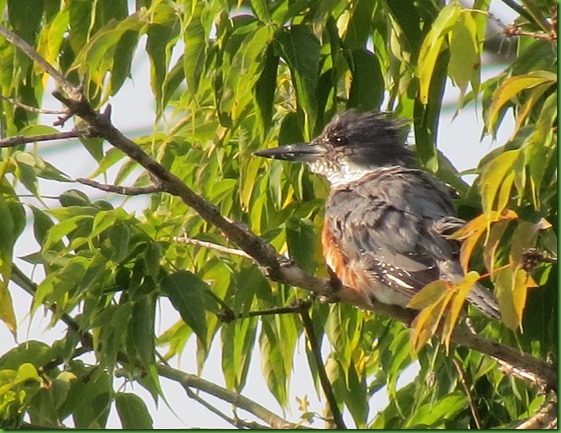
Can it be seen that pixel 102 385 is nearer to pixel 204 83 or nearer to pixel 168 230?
pixel 168 230

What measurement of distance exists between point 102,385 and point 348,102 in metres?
1.08

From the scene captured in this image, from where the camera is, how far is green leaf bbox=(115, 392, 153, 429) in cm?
316

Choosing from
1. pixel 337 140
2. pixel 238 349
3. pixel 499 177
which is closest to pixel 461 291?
pixel 499 177

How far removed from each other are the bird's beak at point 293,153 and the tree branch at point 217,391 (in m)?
0.81

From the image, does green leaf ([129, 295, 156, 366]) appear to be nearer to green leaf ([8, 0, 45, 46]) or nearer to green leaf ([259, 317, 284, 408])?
green leaf ([259, 317, 284, 408])

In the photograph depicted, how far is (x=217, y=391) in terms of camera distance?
3787 millimetres

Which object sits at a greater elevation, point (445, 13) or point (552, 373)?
point (445, 13)

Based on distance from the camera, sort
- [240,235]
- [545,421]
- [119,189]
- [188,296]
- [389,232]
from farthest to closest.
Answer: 1. [389,232]
2. [188,296]
3. [545,421]
4. [240,235]
5. [119,189]

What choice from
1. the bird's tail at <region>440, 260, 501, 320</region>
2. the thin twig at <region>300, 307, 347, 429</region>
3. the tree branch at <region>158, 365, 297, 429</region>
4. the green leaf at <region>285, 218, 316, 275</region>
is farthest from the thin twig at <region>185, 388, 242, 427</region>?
the bird's tail at <region>440, 260, 501, 320</region>

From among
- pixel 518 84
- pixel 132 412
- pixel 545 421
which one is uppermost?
pixel 518 84

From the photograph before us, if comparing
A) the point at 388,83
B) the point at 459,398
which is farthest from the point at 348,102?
the point at 459,398

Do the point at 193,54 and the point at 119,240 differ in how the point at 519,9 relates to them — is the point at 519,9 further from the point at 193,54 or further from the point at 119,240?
the point at 119,240

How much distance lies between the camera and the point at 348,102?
324 centimetres

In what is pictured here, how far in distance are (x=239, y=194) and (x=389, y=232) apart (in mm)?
536
